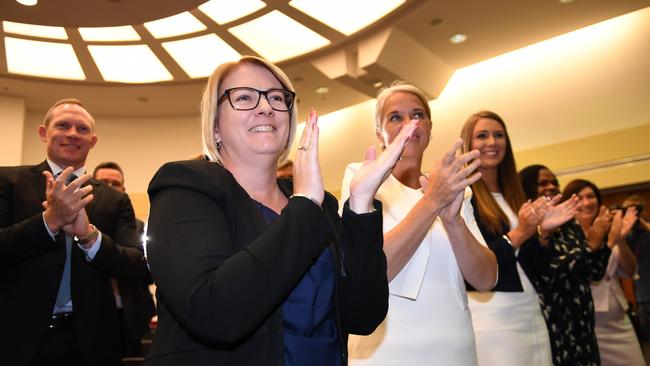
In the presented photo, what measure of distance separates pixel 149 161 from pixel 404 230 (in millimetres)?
12231

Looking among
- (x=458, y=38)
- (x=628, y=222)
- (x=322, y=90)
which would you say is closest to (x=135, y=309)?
(x=628, y=222)

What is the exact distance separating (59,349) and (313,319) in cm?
146

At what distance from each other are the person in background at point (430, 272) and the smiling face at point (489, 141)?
86 cm

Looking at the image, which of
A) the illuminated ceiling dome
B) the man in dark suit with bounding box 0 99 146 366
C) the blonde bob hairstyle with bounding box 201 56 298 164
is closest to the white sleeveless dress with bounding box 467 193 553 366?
the blonde bob hairstyle with bounding box 201 56 298 164

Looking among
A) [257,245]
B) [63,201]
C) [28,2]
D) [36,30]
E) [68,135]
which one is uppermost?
[36,30]

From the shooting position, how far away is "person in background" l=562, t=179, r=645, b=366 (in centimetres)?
413

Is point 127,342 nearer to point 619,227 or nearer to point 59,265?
point 59,265

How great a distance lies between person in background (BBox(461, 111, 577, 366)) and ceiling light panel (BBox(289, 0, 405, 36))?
545 cm

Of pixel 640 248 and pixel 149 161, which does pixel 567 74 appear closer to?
pixel 640 248

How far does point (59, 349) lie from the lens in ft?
7.18

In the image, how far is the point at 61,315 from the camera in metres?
2.27

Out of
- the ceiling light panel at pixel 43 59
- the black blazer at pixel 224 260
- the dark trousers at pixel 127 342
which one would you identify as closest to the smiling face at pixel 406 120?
the black blazer at pixel 224 260

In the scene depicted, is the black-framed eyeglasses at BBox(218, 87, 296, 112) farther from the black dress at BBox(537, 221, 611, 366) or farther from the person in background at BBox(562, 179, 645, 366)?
the person in background at BBox(562, 179, 645, 366)

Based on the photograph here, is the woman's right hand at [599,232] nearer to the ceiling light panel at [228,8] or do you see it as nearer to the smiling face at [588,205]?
the smiling face at [588,205]
